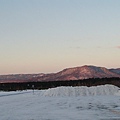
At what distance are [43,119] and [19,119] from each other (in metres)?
0.89

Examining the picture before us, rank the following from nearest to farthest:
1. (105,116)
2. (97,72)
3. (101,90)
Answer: (105,116)
(101,90)
(97,72)

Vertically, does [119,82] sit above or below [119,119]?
above

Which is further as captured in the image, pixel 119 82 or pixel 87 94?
pixel 119 82

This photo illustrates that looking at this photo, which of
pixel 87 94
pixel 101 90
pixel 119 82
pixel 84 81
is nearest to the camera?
pixel 87 94

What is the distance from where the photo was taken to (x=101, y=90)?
2273cm

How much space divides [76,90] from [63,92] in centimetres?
107

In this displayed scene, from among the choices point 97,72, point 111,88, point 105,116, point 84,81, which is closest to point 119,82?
point 84,81

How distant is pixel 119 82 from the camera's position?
38.5 metres

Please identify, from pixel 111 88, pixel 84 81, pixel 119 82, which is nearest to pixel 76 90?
pixel 111 88

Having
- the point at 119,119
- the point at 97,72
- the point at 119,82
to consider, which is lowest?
the point at 119,119

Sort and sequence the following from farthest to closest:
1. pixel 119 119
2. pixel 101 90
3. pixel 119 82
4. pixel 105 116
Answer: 1. pixel 119 82
2. pixel 101 90
3. pixel 105 116
4. pixel 119 119

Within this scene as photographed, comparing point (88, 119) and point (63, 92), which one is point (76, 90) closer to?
point (63, 92)

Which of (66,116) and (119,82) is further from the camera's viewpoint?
(119,82)

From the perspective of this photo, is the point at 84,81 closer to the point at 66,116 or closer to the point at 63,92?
the point at 63,92
